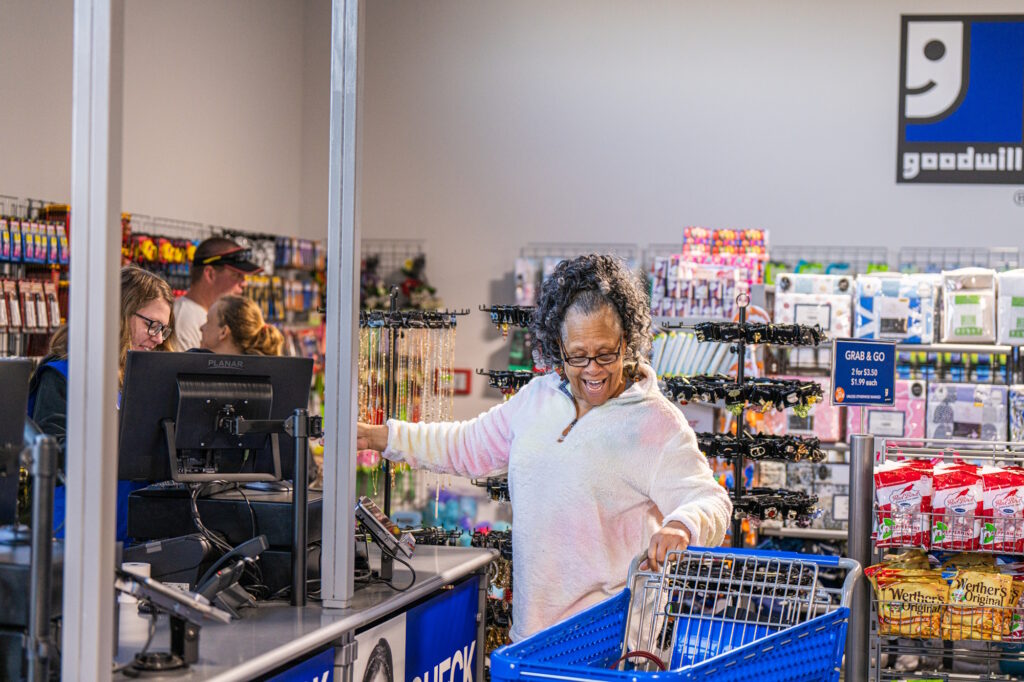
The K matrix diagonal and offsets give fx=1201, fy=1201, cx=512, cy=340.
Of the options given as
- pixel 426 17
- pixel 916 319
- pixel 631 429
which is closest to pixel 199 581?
pixel 631 429

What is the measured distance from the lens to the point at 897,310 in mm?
6555

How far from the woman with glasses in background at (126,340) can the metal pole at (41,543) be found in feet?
4.86

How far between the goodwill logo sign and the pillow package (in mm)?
1640

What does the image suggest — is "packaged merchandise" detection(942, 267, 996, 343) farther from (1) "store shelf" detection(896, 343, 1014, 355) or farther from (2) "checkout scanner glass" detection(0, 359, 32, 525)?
(2) "checkout scanner glass" detection(0, 359, 32, 525)

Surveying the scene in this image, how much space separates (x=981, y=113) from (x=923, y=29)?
679 millimetres

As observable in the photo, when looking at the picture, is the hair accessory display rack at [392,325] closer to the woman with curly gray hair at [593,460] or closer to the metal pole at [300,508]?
the woman with curly gray hair at [593,460]

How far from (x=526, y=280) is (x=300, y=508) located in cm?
537

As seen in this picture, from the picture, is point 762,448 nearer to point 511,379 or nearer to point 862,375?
point 862,375

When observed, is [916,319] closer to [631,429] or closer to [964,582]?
[964,582]

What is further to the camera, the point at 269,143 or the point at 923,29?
the point at 269,143

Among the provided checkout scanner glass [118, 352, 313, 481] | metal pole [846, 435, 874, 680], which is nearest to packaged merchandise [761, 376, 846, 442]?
metal pole [846, 435, 874, 680]

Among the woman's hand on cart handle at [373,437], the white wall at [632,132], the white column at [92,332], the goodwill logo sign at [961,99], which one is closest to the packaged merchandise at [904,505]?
the woman's hand on cart handle at [373,437]

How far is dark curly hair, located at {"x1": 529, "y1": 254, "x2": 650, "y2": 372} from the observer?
2.82 meters

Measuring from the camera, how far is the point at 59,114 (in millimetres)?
6145
